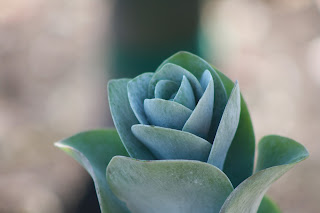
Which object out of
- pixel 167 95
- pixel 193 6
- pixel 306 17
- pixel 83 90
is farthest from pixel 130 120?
pixel 306 17

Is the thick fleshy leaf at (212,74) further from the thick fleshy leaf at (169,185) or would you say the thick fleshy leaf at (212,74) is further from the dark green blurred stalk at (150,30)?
the dark green blurred stalk at (150,30)

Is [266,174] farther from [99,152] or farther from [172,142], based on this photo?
[99,152]

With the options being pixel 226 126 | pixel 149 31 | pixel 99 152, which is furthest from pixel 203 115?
pixel 149 31

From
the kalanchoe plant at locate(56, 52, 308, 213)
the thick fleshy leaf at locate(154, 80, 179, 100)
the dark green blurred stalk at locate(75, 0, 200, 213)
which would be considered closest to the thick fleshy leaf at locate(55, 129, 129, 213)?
the kalanchoe plant at locate(56, 52, 308, 213)

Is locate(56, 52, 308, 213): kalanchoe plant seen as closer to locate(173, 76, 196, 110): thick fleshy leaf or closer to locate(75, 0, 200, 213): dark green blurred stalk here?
locate(173, 76, 196, 110): thick fleshy leaf

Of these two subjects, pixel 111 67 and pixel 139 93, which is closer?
pixel 139 93

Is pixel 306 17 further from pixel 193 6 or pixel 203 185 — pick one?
pixel 203 185
